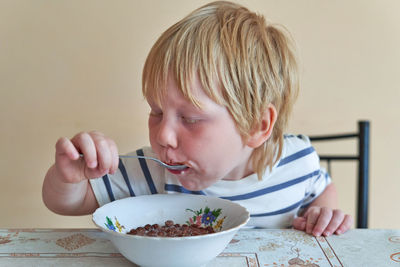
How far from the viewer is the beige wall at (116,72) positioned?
1.46m

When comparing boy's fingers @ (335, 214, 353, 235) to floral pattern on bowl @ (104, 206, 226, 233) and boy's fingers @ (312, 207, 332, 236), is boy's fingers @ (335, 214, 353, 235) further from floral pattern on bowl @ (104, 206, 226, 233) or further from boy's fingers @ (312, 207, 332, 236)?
floral pattern on bowl @ (104, 206, 226, 233)

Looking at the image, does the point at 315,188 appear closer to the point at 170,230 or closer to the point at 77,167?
the point at 170,230

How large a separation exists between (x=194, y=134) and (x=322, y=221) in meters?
0.29

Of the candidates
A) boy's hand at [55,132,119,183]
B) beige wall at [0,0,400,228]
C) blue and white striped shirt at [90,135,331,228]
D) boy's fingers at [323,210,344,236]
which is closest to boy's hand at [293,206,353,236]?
boy's fingers at [323,210,344,236]

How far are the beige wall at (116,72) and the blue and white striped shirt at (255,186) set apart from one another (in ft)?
1.96

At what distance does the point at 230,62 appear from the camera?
77cm

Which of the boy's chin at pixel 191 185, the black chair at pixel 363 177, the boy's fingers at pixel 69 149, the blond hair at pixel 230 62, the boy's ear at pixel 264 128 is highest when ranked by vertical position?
the blond hair at pixel 230 62

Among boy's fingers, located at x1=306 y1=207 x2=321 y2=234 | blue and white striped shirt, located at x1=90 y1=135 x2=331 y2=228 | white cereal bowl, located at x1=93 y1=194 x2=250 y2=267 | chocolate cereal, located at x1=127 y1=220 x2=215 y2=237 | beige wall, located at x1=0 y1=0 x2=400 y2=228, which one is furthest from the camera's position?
beige wall, located at x1=0 y1=0 x2=400 y2=228

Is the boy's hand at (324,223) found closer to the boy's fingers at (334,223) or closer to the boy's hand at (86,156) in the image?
the boy's fingers at (334,223)

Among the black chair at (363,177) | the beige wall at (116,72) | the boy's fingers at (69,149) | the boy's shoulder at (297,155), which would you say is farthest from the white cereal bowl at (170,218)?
the beige wall at (116,72)

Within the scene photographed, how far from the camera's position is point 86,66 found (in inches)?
58.4

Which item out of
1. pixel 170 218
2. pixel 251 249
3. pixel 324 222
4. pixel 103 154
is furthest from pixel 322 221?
pixel 103 154

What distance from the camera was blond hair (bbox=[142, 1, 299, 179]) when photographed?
0.75 meters

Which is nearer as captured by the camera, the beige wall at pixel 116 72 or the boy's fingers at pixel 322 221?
the boy's fingers at pixel 322 221
